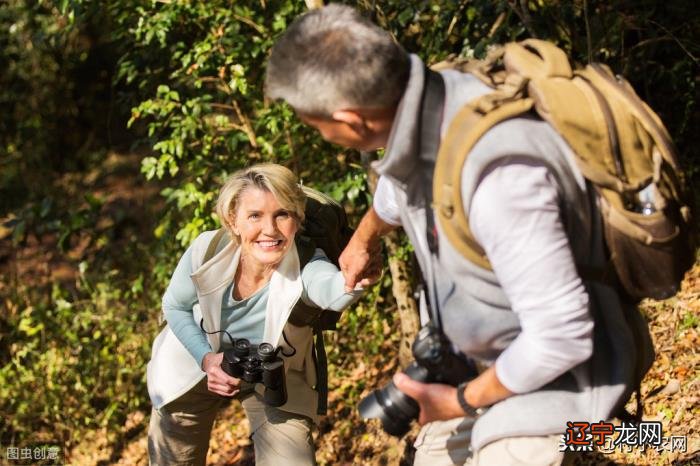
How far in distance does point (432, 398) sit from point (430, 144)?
0.67 metres

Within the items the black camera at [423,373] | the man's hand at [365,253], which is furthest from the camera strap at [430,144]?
the man's hand at [365,253]

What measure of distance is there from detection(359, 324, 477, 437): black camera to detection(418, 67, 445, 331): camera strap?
128 mm

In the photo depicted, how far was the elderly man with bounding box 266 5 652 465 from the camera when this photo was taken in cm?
205

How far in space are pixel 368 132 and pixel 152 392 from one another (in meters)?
2.00

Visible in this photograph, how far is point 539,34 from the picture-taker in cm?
497

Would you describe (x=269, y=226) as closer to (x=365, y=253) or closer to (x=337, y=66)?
(x=365, y=253)

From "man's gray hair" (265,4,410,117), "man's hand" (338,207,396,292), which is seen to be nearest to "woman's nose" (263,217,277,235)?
"man's hand" (338,207,396,292)

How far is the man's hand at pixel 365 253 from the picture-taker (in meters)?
2.93

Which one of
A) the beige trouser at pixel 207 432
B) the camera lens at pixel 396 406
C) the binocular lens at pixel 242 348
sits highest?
the camera lens at pixel 396 406

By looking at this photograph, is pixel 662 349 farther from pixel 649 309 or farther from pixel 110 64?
pixel 110 64

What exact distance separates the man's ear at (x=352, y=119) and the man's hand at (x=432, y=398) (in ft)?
2.25

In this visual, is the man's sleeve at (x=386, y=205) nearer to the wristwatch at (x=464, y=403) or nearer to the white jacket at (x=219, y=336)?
the wristwatch at (x=464, y=403)

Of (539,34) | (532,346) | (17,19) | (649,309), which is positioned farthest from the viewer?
(17,19)

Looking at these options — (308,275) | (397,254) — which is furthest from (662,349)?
(308,275)
